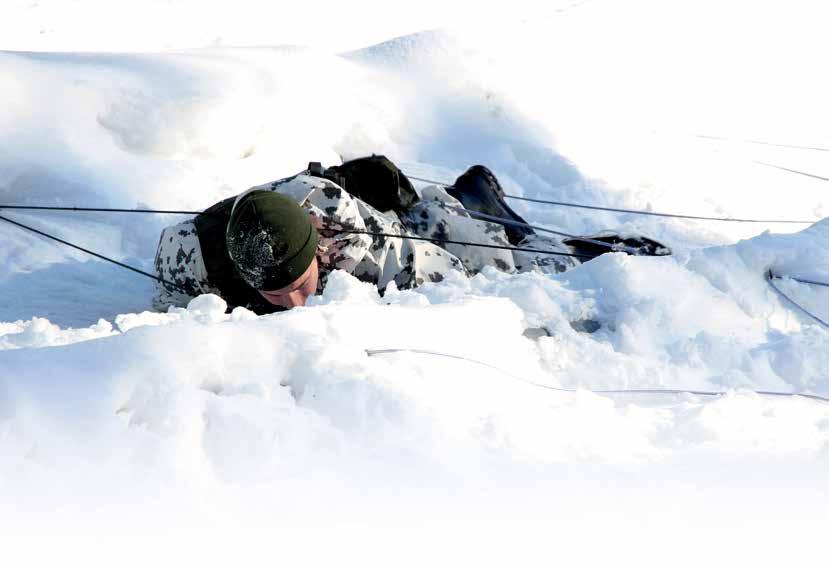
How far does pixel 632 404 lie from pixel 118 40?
9.58m

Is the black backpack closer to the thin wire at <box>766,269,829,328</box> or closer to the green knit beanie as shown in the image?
the green knit beanie

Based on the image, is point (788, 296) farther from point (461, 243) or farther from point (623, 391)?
point (461, 243)

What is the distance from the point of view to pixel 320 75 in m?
5.53

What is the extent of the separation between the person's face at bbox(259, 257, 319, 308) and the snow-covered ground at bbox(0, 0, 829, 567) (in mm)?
217

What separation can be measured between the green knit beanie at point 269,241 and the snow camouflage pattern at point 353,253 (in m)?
0.37

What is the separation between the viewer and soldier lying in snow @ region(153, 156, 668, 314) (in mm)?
2582

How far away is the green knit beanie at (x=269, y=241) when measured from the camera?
2.55 m

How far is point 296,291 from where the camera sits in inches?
105

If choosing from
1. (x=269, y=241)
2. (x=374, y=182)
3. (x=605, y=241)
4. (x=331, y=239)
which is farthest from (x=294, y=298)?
(x=605, y=241)

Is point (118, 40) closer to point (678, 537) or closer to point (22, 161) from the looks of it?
point (22, 161)

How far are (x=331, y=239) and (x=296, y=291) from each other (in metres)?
0.37

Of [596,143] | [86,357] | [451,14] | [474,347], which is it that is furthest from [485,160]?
[451,14]

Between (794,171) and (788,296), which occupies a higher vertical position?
(788,296)

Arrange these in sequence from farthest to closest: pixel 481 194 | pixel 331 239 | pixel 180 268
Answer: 1. pixel 481 194
2. pixel 180 268
3. pixel 331 239
